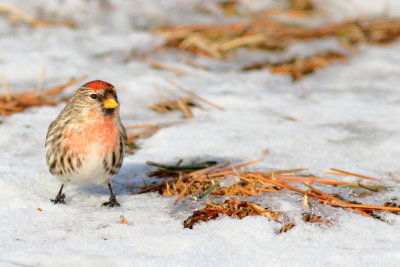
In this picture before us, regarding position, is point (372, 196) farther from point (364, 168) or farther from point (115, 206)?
point (115, 206)

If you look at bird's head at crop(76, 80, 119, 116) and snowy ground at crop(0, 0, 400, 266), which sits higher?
bird's head at crop(76, 80, 119, 116)

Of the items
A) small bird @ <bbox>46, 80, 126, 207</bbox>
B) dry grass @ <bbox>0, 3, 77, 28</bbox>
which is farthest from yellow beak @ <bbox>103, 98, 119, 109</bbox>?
dry grass @ <bbox>0, 3, 77, 28</bbox>

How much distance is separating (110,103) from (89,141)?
26cm

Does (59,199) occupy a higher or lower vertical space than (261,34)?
lower

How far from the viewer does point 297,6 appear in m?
7.85

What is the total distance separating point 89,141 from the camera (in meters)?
3.43

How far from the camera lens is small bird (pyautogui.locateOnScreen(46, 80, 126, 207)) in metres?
3.43

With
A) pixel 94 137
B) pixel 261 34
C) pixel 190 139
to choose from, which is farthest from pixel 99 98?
pixel 261 34

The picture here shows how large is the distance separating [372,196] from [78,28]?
4459mm

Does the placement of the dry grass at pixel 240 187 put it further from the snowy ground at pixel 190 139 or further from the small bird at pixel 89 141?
the small bird at pixel 89 141

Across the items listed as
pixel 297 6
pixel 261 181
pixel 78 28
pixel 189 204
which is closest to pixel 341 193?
pixel 261 181

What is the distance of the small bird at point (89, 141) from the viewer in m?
3.43

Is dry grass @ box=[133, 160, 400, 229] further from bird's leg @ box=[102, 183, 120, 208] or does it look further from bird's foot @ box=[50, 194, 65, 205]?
bird's foot @ box=[50, 194, 65, 205]

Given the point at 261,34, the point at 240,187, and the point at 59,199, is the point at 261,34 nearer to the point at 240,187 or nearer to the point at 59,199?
the point at 240,187
